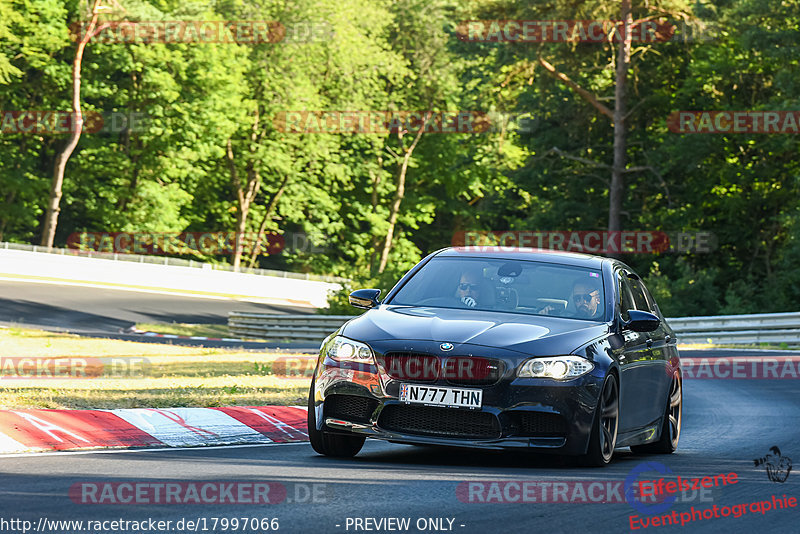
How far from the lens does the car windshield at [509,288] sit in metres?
9.43

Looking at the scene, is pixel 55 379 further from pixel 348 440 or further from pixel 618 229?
pixel 618 229

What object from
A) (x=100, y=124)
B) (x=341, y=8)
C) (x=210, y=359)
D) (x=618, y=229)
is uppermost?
(x=341, y=8)

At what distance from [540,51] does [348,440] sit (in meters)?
38.4

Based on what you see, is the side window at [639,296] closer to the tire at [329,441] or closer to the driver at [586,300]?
the driver at [586,300]

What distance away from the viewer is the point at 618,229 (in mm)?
45562

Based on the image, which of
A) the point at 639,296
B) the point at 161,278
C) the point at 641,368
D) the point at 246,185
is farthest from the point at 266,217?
the point at 641,368

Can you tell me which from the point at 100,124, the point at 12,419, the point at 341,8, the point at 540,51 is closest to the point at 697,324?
the point at 540,51

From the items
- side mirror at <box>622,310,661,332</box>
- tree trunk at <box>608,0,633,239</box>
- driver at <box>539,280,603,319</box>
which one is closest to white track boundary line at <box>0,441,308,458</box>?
driver at <box>539,280,603,319</box>

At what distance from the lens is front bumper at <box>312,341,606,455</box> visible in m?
8.22
